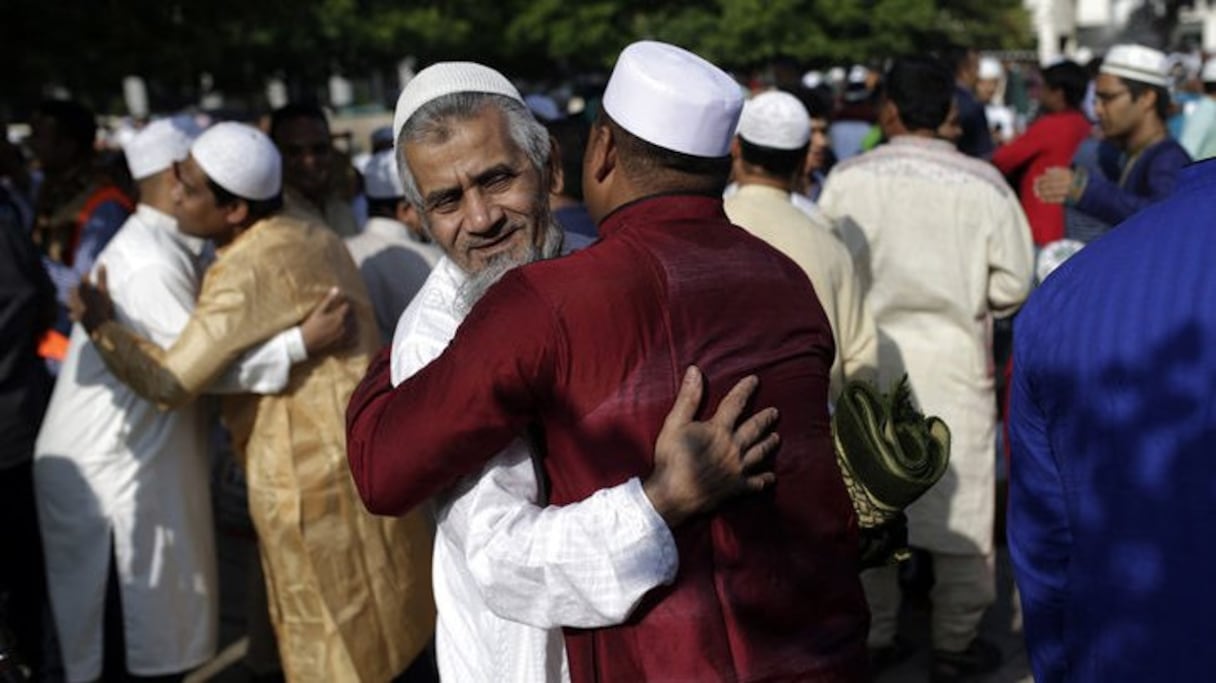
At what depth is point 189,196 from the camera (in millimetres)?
3691

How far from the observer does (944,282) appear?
14.6 ft

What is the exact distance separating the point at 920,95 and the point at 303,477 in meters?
2.48

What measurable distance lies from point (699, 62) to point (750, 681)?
101 centimetres

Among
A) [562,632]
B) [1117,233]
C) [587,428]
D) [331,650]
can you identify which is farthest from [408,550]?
[1117,233]

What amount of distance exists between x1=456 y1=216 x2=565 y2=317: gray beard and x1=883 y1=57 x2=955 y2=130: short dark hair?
245 centimetres

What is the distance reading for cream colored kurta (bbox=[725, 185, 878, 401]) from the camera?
3869mm

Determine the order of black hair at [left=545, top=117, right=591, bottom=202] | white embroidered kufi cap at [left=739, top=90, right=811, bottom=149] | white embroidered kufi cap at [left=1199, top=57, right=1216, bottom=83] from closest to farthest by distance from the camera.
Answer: white embroidered kufi cap at [left=739, top=90, right=811, bottom=149]
black hair at [left=545, top=117, right=591, bottom=202]
white embroidered kufi cap at [left=1199, top=57, right=1216, bottom=83]

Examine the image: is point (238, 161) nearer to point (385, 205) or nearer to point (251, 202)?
point (251, 202)

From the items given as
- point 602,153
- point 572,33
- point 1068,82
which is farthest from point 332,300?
point 572,33

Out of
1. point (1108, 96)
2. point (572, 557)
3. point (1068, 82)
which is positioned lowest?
point (1068, 82)

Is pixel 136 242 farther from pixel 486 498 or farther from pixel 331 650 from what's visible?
pixel 486 498

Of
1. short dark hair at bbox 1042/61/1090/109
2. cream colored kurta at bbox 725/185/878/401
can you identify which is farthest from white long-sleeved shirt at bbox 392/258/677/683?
short dark hair at bbox 1042/61/1090/109

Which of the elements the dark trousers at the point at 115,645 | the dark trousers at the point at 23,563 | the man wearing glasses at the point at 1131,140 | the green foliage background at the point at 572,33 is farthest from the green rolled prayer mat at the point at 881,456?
the green foliage background at the point at 572,33

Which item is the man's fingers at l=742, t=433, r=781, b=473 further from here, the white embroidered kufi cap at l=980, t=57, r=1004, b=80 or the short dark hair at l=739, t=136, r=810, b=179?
the white embroidered kufi cap at l=980, t=57, r=1004, b=80
